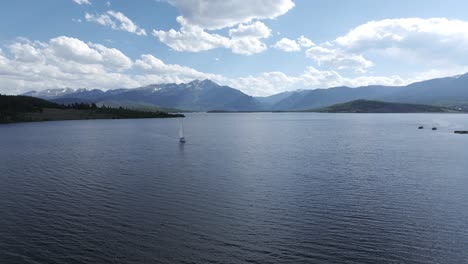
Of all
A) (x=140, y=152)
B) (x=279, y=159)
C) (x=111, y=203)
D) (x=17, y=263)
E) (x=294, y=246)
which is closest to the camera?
(x=17, y=263)

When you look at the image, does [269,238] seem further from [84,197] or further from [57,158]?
[57,158]

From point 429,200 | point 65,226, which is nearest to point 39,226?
point 65,226

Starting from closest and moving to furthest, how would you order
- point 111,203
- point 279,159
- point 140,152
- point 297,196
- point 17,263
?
point 17,263 → point 111,203 → point 297,196 → point 279,159 → point 140,152

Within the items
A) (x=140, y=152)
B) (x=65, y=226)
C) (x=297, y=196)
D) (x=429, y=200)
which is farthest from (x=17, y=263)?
(x=140, y=152)

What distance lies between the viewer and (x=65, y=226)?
1451 inches

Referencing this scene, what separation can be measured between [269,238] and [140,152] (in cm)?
7202

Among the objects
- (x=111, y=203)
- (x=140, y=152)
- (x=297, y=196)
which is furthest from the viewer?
(x=140, y=152)

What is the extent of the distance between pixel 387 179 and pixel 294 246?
115ft

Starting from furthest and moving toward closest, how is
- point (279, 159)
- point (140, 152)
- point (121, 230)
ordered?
1. point (140, 152)
2. point (279, 159)
3. point (121, 230)

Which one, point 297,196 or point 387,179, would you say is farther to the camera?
point 387,179

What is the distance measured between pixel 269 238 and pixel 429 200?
84.9 feet

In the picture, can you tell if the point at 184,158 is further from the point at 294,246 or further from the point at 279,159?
the point at 294,246

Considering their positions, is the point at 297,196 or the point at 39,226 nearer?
the point at 39,226

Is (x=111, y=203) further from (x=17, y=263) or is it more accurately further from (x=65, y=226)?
(x=17, y=263)
